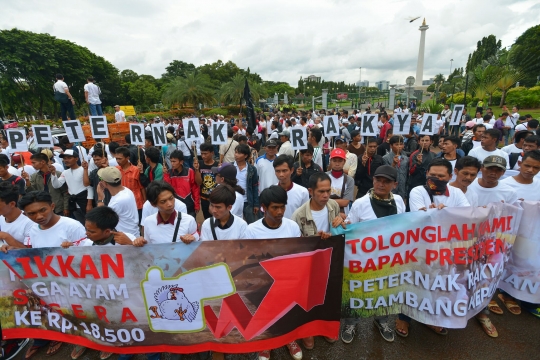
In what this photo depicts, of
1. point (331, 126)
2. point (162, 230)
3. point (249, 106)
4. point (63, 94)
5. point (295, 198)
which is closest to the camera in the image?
point (162, 230)

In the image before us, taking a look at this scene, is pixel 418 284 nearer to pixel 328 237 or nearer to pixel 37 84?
pixel 328 237

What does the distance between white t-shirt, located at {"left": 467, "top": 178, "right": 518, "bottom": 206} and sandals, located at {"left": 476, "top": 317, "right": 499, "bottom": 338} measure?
1328 mm

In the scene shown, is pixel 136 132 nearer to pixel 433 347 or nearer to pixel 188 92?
pixel 433 347

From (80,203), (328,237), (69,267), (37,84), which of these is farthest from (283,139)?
(37,84)

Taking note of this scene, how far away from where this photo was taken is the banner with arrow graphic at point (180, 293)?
2656mm

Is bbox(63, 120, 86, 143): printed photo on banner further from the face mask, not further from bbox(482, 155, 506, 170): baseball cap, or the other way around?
bbox(482, 155, 506, 170): baseball cap

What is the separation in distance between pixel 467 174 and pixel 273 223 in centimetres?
236

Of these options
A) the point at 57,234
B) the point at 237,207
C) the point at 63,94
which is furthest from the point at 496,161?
the point at 63,94

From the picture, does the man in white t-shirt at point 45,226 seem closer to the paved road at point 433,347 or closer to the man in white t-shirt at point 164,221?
the man in white t-shirt at point 164,221

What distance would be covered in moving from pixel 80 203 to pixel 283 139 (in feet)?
15.7

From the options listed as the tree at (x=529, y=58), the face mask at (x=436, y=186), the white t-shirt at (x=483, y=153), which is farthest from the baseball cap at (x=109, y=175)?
the tree at (x=529, y=58)

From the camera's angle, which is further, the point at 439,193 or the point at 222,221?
the point at 439,193

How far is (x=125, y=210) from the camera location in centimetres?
365

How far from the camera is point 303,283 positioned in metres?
2.74
